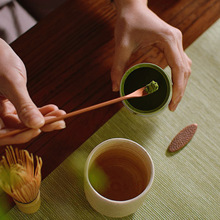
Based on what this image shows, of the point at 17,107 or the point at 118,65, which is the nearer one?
the point at 17,107

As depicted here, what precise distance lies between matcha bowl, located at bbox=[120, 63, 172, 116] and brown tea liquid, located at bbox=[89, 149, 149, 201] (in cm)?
10

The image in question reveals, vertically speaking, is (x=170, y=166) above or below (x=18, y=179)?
below

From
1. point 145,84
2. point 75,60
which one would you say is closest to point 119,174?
point 145,84

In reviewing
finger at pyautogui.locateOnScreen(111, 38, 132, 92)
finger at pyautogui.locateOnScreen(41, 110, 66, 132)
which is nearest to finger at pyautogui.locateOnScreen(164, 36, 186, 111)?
finger at pyautogui.locateOnScreen(111, 38, 132, 92)

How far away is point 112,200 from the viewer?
55 cm

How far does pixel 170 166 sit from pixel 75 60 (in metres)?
0.34

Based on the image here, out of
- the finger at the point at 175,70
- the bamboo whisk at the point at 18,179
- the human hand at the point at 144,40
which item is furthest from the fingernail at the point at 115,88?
the bamboo whisk at the point at 18,179

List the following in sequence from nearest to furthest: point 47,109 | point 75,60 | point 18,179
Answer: point 18,179 < point 47,109 < point 75,60

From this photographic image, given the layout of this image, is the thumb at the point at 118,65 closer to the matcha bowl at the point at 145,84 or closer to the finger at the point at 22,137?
the matcha bowl at the point at 145,84

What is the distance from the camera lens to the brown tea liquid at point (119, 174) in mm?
597

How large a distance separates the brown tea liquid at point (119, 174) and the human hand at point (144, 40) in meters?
0.17

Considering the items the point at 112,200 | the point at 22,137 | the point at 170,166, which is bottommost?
the point at 170,166

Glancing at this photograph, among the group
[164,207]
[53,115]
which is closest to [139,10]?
[53,115]

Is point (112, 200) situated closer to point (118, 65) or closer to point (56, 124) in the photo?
point (56, 124)
